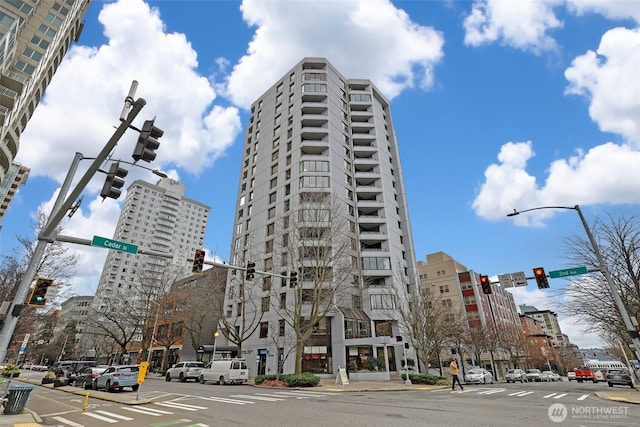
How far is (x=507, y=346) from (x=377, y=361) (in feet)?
118

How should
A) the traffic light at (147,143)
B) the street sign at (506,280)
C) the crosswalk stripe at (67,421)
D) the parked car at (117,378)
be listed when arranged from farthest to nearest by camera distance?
the parked car at (117,378)
the street sign at (506,280)
the crosswalk stripe at (67,421)
the traffic light at (147,143)

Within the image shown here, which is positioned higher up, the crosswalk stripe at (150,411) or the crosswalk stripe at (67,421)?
the crosswalk stripe at (150,411)

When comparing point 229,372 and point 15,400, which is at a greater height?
point 229,372

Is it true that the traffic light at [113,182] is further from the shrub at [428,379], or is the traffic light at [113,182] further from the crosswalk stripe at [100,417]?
the shrub at [428,379]

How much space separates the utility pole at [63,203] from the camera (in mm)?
7484

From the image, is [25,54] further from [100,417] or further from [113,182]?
[100,417]

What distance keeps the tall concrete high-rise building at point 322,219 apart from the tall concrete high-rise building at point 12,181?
74.6 meters

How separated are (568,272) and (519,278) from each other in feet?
7.01

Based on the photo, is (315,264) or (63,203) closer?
(63,203)

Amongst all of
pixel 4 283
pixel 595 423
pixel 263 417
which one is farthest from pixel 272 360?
pixel 595 423

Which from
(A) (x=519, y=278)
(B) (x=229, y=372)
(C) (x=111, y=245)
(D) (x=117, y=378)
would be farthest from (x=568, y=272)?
(D) (x=117, y=378)

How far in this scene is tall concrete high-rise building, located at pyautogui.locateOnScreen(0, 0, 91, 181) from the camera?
35.5 m

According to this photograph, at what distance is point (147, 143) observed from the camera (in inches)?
290

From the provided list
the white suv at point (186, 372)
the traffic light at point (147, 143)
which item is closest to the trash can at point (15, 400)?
the traffic light at point (147, 143)
